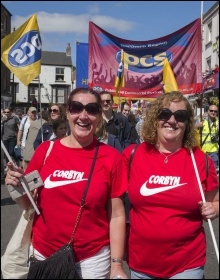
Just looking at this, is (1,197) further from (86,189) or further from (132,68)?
(86,189)

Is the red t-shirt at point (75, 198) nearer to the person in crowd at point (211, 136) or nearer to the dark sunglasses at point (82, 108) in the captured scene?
the dark sunglasses at point (82, 108)

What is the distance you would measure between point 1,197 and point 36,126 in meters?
1.64

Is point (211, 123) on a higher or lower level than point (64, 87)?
lower

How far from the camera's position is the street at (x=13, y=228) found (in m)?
4.00

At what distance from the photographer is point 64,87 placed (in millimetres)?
62938

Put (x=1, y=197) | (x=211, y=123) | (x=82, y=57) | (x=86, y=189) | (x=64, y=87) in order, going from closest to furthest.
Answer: (x=86, y=189) → (x=1, y=197) → (x=211, y=123) → (x=82, y=57) → (x=64, y=87)

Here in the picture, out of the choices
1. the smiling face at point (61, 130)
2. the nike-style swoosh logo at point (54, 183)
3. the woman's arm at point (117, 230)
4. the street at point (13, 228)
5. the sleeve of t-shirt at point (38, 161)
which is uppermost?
the smiling face at point (61, 130)

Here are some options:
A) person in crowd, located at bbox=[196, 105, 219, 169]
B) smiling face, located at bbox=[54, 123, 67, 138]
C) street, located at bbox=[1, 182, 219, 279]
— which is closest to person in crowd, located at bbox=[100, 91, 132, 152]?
smiling face, located at bbox=[54, 123, 67, 138]

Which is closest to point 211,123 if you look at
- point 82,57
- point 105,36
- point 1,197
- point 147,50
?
point 147,50

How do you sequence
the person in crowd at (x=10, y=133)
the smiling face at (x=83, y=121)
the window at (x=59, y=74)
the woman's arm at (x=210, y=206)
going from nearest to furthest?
1. the woman's arm at (x=210, y=206)
2. the smiling face at (x=83, y=121)
3. the person in crowd at (x=10, y=133)
4. the window at (x=59, y=74)

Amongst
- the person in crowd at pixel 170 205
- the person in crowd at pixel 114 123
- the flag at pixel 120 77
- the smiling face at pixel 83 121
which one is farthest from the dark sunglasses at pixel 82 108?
the flag at pixel 120 77

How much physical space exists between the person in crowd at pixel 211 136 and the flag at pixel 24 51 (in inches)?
127

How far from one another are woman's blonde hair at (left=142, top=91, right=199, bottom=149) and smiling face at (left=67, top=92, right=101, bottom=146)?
346mm

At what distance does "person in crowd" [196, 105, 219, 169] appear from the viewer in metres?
7.78
